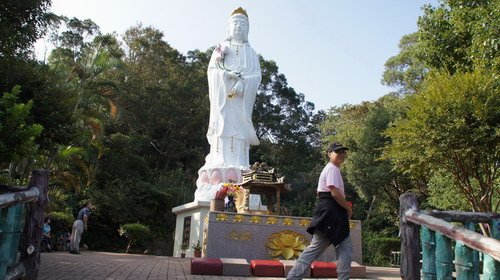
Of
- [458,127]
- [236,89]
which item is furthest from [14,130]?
[236,89]

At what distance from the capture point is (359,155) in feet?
64.0

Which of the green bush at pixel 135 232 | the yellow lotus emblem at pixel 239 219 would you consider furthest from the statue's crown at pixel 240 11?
the yellow lotus emblem at pixel 239 219

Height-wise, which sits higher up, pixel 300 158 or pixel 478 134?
pixel 300 158

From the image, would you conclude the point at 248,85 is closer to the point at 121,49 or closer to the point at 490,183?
the point at 490,183

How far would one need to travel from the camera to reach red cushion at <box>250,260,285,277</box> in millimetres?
6898

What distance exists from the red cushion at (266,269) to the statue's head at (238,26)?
1059cm

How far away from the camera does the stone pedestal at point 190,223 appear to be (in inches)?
515

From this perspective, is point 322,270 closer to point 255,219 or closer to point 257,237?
point 257,237

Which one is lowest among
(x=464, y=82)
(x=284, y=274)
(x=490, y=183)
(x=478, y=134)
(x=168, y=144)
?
(x=284, y=274)

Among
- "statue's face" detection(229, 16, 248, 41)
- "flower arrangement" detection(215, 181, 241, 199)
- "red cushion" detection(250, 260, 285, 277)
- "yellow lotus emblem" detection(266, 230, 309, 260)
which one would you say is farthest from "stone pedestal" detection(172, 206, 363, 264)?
"statue's face" detection(229, 16, 248, 41)

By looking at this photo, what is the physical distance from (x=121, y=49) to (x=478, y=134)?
20.2 meters

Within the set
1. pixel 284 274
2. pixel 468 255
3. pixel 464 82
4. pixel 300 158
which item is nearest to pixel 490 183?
pixel 464 82

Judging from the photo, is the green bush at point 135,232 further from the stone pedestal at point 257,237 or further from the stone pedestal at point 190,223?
the stone pedestal at point 257,237

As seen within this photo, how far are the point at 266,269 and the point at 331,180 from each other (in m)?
2.99
